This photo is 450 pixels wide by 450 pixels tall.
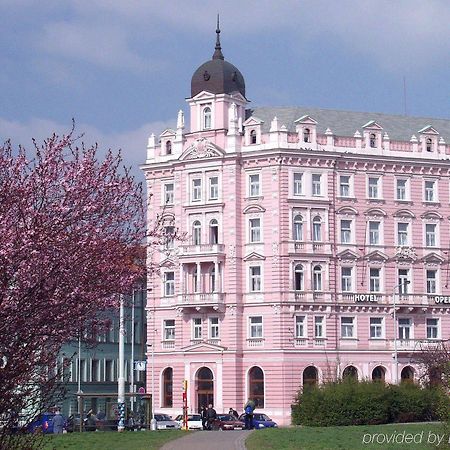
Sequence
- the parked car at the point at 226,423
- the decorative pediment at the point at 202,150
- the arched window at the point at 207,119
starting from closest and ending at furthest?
the parked car at the point at 226,423
the decorative pediment at the point at 202,150
the arched window at the point at 207,119

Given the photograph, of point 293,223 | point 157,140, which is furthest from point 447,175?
point 157,140

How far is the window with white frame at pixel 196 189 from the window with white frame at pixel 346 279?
12.8 meters

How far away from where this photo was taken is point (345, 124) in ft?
322

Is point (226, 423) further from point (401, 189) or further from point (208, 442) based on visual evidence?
point (401, 189)

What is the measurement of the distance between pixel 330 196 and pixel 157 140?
15849 millimetres

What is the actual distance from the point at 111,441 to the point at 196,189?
153 feet

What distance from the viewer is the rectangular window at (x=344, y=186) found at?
93812 millimetres

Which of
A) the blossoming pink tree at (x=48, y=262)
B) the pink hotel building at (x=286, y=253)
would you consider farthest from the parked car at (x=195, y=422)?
the blossoming pink tree at (x=48, y=262)

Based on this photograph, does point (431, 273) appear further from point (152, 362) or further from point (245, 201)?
point (152, 362)

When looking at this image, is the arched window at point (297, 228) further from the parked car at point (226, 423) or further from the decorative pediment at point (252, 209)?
the parked car at point (226, 423)

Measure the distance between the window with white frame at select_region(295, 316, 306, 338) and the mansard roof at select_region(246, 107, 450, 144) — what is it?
15218 mm

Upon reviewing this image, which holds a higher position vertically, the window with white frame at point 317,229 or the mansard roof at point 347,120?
the mansard roof at point 347,120

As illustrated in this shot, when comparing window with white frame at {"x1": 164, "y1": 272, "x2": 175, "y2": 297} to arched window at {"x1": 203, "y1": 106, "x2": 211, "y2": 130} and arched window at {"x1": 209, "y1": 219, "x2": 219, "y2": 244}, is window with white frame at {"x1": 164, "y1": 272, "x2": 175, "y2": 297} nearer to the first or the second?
arched window at {"x1": 209, "y1": 219, "x2": 219, "y2": 244}

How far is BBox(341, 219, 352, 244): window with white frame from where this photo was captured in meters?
93.0
